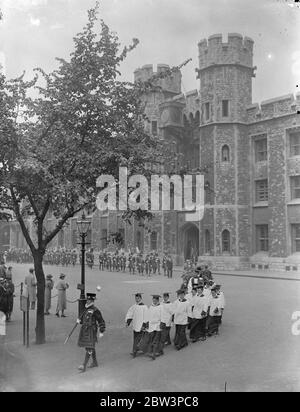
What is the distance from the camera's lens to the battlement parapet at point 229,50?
32.4 metres

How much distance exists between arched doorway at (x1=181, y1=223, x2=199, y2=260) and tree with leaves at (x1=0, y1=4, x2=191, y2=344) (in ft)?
79.6

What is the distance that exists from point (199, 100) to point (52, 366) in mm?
28455

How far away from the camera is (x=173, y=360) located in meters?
10.4

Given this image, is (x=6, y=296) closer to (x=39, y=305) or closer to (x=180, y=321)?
(x=39, y=305)

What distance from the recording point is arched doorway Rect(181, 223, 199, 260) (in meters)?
36.9

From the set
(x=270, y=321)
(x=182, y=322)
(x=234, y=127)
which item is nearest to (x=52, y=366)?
(x=182, y=322)

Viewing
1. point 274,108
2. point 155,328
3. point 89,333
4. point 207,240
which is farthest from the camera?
point 207,240

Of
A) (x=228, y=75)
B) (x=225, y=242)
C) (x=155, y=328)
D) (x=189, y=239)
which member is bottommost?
(x=155, y=328)

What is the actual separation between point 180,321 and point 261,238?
2167cm

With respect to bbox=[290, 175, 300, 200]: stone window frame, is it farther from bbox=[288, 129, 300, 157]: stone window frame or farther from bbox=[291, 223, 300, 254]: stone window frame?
bbox=[291, 223, 300, 254]: stone window frame

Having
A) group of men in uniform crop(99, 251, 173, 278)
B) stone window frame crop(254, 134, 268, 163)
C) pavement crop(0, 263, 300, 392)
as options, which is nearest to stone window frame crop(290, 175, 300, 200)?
stone window frame crop(254, 134, 268, 163)

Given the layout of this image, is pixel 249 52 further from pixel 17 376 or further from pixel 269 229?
pixel 17 376

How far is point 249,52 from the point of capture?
3319 centimetres

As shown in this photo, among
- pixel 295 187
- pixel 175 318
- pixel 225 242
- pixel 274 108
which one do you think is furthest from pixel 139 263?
pixel 175 318
